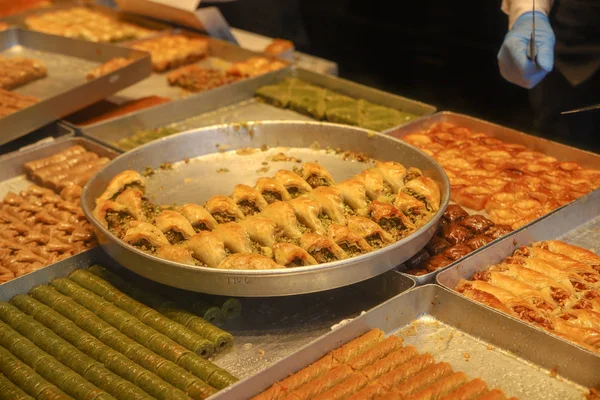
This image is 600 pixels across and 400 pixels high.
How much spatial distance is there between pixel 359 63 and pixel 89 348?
5.99m

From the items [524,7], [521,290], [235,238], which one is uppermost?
[524,7]

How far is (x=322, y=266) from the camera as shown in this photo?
3.09m

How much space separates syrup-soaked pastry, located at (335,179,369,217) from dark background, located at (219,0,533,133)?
3318 mm

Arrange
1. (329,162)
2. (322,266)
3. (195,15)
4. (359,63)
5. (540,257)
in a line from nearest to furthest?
(322,266) → (540,257) → (329,162) → (195,15) → (359,63)

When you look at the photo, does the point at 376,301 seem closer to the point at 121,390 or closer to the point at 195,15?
the point at 121,390

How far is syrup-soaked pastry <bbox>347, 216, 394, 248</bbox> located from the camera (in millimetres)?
3502

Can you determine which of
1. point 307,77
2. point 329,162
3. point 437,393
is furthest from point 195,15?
point 437,393

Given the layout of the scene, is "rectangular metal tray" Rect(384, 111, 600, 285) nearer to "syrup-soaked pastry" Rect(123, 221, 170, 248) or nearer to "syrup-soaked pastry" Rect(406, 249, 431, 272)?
"syrup-soaked pastry" Rect(406, 249, 431, 272)

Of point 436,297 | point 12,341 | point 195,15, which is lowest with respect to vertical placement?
point 12,341

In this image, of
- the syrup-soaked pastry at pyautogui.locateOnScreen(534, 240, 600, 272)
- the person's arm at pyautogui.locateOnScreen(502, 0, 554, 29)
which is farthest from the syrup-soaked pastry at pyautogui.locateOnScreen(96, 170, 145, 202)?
the person's arm at pyautogui.locateOnScreen(502, 0, 554, 29)

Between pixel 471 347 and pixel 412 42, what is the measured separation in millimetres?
5140

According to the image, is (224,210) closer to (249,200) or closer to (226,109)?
(249,200)

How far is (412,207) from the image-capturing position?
3699mm

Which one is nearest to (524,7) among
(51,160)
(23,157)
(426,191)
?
(426,191)
